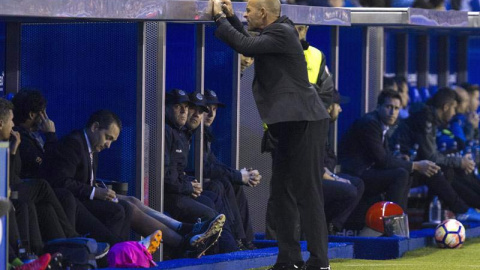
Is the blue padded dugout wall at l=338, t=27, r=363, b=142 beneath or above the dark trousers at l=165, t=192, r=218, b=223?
above

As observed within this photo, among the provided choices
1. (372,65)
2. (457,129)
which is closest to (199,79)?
(372,65)

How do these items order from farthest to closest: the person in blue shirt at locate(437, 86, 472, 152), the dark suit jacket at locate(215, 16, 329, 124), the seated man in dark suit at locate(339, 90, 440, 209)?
1. the person in blue shirt at locate(437, 86, 472, 152)
2. the seated man in dark suit at locate(339, 90, 440, 209)
3. the dark suit jacket at locate(215, 16, 329, 124)

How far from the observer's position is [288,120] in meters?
8.49

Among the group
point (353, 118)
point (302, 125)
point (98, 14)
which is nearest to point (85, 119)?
point (98, 14)

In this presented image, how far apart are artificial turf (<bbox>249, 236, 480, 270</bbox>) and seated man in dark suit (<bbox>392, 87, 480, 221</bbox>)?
139cm

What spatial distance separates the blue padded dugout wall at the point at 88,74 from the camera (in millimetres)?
9836

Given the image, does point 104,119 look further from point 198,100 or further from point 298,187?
point 298,187

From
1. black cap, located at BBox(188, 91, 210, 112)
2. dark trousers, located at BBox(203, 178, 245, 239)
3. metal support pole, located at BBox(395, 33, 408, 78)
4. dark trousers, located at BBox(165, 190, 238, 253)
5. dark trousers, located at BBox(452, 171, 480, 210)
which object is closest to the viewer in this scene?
dark trousers, located at BBox(165, 190, 238, 253)

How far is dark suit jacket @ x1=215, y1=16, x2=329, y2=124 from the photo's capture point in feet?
27.8

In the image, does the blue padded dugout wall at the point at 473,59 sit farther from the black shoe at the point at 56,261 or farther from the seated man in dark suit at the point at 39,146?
the black shoe at the point at 56,261

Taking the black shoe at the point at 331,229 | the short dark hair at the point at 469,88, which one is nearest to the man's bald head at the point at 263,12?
the black shoe at the point at 331,229

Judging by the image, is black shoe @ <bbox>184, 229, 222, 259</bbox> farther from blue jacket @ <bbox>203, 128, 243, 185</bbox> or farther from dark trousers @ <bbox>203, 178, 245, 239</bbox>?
blue jacket @ <bbox>203, 128, 243, 185</bbox>

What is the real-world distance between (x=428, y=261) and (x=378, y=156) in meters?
2.00

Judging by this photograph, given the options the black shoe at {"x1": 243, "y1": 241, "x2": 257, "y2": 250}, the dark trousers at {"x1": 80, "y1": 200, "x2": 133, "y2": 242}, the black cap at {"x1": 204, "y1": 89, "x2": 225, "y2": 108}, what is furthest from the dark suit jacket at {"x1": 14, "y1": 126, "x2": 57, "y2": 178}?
the black shoe at {"x1": 243, "y1": 241, "x2": 257, "y2": 250}
